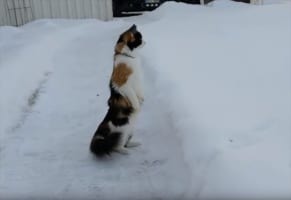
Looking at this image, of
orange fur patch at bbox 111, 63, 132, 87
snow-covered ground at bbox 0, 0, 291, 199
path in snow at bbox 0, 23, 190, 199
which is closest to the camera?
snow-covered ground at bbox 0, 0, 291, 199

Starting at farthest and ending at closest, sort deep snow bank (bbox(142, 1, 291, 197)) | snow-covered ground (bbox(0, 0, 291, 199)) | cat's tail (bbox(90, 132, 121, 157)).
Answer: cat's tail (bbox(90, 132, 121, 157)), snow-covered ground (bbox(0, 0, 291, 199)), deep snow bank (bbox(142, 1, 291, 197))

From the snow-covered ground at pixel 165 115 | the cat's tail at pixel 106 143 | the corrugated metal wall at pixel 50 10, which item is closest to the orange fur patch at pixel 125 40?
the cat's tail at pixel 106 143

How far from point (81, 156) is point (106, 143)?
13.3 inches

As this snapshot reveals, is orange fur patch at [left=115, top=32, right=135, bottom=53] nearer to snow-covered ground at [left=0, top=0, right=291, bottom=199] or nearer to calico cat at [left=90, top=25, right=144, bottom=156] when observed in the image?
calico cat at [left=90, top=25, right=144, bottom=156]

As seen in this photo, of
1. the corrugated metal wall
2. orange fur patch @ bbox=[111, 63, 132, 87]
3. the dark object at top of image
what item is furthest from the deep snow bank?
the dark object at top of image

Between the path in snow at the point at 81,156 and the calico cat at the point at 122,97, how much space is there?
0.50 ft

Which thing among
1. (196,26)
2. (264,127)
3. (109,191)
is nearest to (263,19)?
(196,26)

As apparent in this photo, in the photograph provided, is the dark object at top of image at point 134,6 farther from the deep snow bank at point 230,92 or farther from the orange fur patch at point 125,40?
the orange fur patch at point 125,40

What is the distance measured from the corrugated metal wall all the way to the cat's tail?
24.5 ft

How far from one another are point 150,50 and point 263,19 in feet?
9.65

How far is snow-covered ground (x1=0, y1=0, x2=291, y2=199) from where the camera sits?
3480mm

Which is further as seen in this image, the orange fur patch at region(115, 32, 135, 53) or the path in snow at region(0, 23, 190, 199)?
the orange fur patch at region(115, 32, 135, 53)

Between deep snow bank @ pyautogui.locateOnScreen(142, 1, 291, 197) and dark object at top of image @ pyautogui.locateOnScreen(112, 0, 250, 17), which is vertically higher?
deep snow bank @ pyautogui.locateOnScreen(142, 1, 291, 197)

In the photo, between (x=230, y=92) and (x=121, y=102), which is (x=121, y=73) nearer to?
(x=121, y=102)
